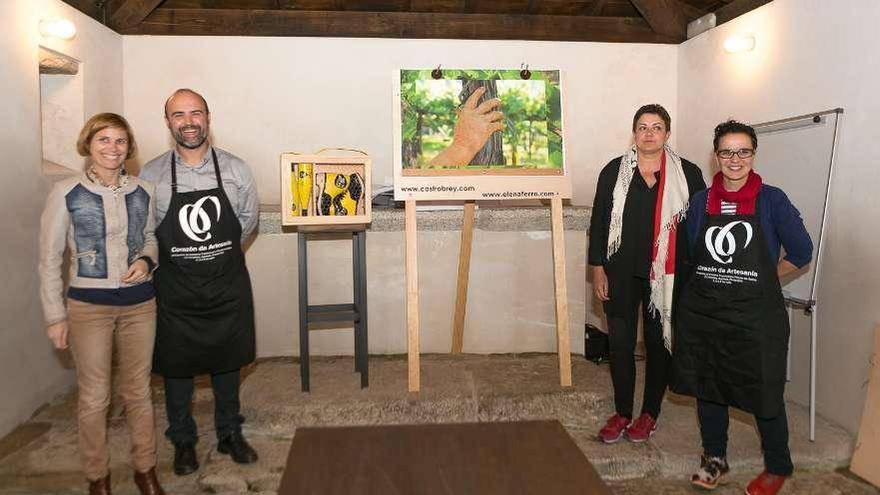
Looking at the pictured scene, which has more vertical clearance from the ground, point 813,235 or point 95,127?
point 95,127

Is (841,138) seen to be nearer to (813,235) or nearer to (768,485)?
(813,235)

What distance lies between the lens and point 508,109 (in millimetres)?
3670

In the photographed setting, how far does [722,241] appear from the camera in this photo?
2650mm

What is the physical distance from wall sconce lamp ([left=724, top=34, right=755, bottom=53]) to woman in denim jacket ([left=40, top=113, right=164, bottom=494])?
352cm

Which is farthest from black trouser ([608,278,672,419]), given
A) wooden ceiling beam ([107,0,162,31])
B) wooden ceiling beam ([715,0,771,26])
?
wooden ceiling beam ([107,0,162,31])

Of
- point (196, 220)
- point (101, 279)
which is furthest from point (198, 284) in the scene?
point (101, 279)

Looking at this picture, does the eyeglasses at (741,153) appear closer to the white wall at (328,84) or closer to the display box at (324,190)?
the display box at (324,190)

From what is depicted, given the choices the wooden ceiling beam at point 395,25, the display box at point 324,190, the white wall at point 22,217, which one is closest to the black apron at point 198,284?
the display box at point 324,190

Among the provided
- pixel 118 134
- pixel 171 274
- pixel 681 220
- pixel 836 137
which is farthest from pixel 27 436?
pixel 836 137

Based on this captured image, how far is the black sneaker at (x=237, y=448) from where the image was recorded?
307cm

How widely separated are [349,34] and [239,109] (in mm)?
968

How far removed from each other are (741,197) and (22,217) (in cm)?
345

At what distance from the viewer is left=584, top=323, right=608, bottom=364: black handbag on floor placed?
14.1 ft

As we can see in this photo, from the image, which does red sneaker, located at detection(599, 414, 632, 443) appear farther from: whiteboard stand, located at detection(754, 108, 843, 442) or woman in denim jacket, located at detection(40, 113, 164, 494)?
woman in denim jacket, located at detection(40, 113, 164, 494)
